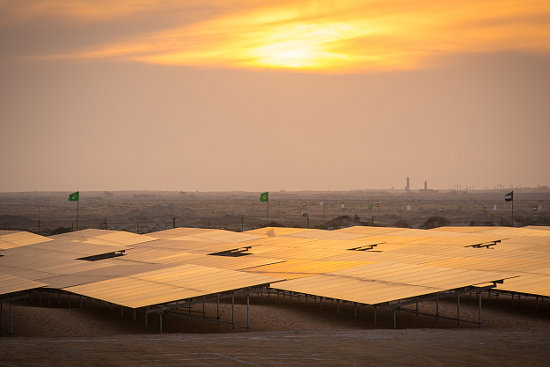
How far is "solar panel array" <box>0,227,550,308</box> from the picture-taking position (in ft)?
90.1

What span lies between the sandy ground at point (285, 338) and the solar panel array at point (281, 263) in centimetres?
150

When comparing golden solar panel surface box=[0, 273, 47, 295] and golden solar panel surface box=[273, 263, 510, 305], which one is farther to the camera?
golden solar panel surface box=[0, 273, 47, 295]

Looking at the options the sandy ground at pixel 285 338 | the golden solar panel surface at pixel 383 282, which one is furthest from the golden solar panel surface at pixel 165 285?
the golden solar panel surface at pixel 383 282

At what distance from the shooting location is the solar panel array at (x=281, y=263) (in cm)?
2747

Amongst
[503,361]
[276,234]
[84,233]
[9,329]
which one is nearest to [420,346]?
[503,361]

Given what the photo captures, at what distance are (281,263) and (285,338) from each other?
52.7 ft

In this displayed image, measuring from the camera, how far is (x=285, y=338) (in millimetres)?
21844

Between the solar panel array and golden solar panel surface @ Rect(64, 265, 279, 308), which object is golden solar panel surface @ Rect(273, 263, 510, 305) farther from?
golden solar panel surface @ Rect(64, 265, 279, 308)

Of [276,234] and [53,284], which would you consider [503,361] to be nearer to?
[53,284]

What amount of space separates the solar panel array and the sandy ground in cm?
150

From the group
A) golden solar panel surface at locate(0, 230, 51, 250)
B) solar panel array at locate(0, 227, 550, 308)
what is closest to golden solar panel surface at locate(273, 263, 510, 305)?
solar panel array at locate(0, 227, 550, 308)

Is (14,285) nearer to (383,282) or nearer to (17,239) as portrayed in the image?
(383,282)

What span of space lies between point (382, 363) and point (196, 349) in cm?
514

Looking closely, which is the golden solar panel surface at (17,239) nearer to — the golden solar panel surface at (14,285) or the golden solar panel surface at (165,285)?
the golden solar panel surface at (14,285)
